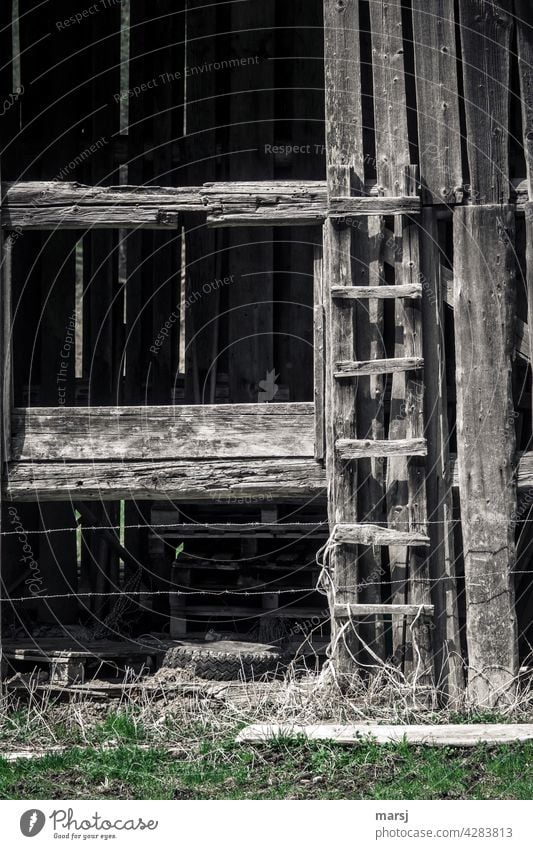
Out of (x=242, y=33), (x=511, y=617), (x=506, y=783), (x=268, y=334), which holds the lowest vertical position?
(x=506, y=783)

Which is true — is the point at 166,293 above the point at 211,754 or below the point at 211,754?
above

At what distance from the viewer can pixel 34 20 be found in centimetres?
1073

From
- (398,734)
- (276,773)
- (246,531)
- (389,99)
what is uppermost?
(389,99)

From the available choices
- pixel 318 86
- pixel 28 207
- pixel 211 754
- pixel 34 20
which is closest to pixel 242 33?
pixel 318 86

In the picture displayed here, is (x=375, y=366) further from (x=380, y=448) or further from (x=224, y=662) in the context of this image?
(x=224, y=662)

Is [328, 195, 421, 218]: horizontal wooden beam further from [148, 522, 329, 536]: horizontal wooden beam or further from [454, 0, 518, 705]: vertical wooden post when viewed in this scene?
[148, 522, 329, 536]: horizontal wooden beam

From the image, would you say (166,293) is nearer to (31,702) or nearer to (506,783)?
(31,702)

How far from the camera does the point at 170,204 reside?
752cm

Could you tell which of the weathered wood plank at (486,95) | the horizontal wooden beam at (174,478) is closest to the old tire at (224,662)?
the horizontal wooden beam at (174,478)

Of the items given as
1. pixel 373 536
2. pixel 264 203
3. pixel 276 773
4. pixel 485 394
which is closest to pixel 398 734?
pixel 276 773

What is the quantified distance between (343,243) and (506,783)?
382 cm

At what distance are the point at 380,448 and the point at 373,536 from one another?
638 mm

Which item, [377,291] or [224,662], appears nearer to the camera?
[377,291]
